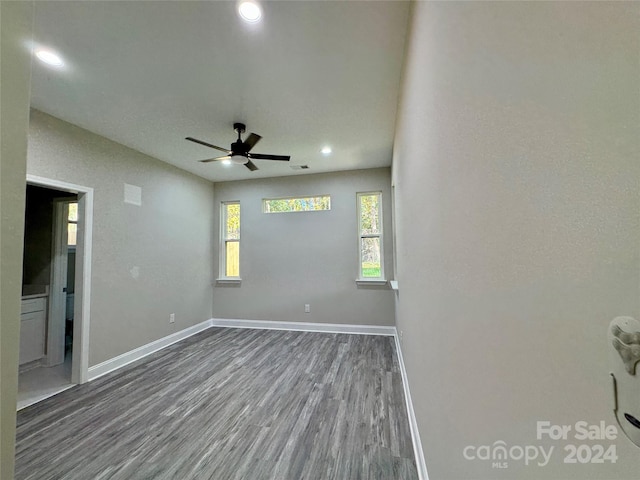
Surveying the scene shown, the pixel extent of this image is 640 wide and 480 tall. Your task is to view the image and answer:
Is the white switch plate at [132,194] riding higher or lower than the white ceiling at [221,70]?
lower

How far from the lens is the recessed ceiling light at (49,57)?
70.8 inches

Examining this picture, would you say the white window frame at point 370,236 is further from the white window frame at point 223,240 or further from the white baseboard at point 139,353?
the white baseboard at point 139,353

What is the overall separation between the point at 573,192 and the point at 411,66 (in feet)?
5.14

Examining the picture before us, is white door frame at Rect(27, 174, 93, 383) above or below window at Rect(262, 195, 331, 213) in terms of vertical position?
below

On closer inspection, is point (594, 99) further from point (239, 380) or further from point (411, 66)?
point (239, 380)

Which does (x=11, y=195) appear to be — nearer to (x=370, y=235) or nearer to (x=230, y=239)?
(x=370, y=235)

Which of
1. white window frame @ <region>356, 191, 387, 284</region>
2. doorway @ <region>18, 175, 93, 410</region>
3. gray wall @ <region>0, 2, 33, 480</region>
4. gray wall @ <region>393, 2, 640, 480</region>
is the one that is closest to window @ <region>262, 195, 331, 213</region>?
white window frame @ <region>356, 191, 387, 284</region>

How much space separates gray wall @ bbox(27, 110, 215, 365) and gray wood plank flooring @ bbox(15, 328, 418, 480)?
1.88ft

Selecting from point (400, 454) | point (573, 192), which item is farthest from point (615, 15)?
point (400, 454)

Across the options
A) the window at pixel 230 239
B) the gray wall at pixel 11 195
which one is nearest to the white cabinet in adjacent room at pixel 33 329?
the window at pixel 230 239

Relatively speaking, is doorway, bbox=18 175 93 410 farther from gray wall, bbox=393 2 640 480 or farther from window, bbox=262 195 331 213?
gray wall, bbox=393 2 640 480

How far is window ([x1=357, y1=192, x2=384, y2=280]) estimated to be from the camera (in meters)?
4.38

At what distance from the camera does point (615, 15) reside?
29 centimetres

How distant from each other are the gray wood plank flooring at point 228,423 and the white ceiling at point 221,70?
2716 mm
